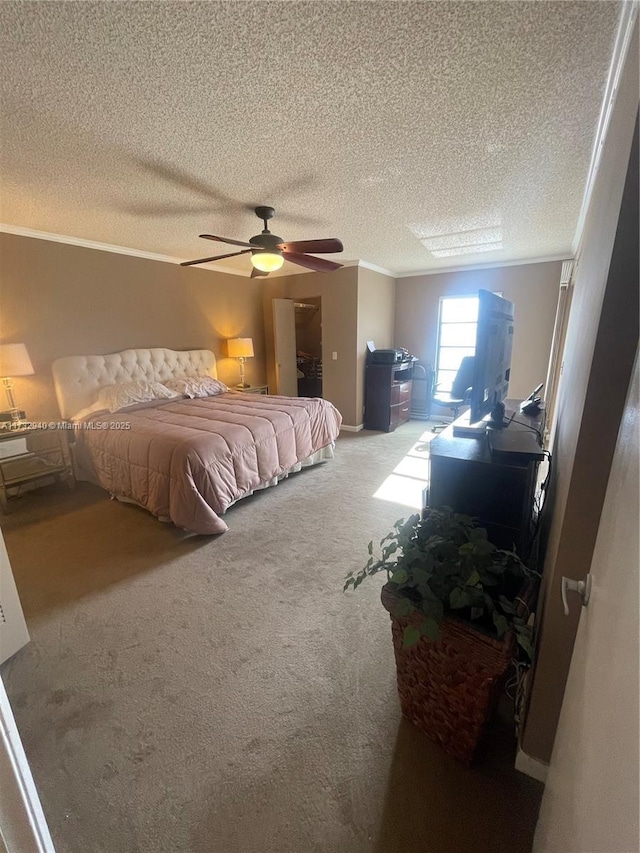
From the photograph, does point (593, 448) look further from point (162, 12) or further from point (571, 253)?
point (571, 253)

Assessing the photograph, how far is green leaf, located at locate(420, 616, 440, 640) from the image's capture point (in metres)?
1.03

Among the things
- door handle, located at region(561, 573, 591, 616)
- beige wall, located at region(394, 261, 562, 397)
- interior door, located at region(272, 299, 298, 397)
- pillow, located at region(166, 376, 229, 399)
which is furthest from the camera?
interior door, located at region(272, 299, 298, 397)

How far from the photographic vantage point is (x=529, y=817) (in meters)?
1.07

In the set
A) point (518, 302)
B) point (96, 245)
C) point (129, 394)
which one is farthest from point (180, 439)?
point (518, 302)

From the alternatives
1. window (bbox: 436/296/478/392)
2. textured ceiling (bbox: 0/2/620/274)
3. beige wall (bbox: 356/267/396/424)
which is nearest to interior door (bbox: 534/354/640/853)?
textured ceiling (bbox: 0/2/620/274)

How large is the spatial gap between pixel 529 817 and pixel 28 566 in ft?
9.17

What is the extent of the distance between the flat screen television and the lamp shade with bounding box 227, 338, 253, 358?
3753 millimetres

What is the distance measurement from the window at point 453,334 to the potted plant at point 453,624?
4.40m

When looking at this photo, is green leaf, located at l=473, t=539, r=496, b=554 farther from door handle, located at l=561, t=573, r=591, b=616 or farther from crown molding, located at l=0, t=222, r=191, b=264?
crown molding, located at l=0, t=222, r=191, b=264

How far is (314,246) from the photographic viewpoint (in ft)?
9.11

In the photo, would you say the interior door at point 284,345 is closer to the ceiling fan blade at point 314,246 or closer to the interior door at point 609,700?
the ceiling fan blade at point 314,246

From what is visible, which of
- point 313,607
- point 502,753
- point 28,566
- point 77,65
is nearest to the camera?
point 502,753

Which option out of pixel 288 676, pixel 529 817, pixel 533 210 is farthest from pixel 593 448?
pixel 533 210

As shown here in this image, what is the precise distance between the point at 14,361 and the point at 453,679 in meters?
3.88
